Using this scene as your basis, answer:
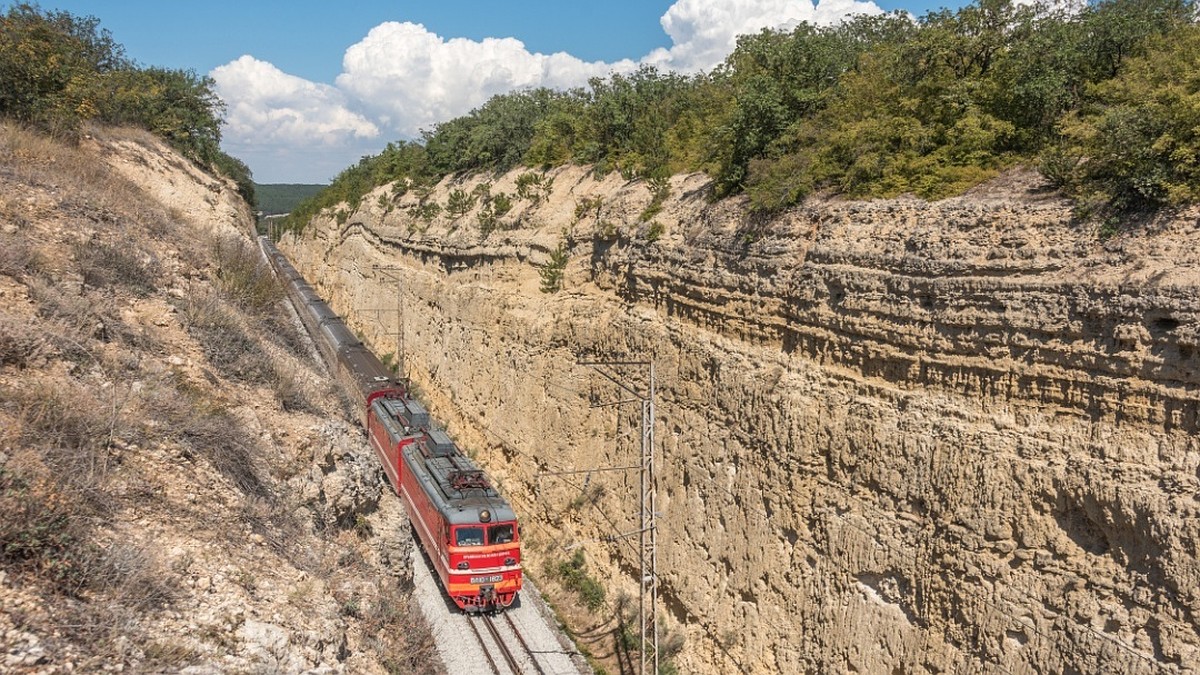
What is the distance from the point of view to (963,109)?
1276cm

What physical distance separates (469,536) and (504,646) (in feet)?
7.18

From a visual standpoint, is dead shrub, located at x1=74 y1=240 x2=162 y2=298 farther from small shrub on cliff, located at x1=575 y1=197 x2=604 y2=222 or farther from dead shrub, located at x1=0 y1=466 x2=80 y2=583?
small shrub on cliff, located at x1=575 y1=197 x2=604 y2=222

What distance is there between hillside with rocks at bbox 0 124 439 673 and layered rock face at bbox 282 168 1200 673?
6.19m

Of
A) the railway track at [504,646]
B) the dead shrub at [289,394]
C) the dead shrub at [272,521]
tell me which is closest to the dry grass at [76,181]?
the dead shrub at [289,394]

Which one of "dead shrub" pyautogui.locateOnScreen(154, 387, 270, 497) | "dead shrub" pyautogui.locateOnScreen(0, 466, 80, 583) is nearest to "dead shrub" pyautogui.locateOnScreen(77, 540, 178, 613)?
"dead shrub" pyautogui.locateOnScreen(0, 466, 80, 583)

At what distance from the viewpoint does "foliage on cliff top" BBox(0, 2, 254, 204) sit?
715 inches

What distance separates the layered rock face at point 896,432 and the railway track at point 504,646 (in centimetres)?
287

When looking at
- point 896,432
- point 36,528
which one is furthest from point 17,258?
point 896,432

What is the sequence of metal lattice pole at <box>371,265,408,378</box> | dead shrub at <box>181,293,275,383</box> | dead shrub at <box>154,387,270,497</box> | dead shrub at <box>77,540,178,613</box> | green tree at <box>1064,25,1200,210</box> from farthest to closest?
metal lattice pole at <box>371,265,408,378</box>, dead shrub at <box>181,293,275,383</box>, green tree at <box>1064,25,1200,210</box>, dead shrub at <box>154,387,270,497</box>, dead shrub at <box>77,540,178,613</box>

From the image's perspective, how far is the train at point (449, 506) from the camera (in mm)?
14688

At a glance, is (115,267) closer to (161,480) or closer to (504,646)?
(161,480)

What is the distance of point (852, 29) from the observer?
65.3 feet

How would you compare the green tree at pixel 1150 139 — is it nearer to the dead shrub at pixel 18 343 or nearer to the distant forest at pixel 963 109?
the distant forest at pixel 963 109

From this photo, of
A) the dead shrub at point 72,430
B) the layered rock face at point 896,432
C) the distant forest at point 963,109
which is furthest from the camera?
the distant forest at point 963,109
